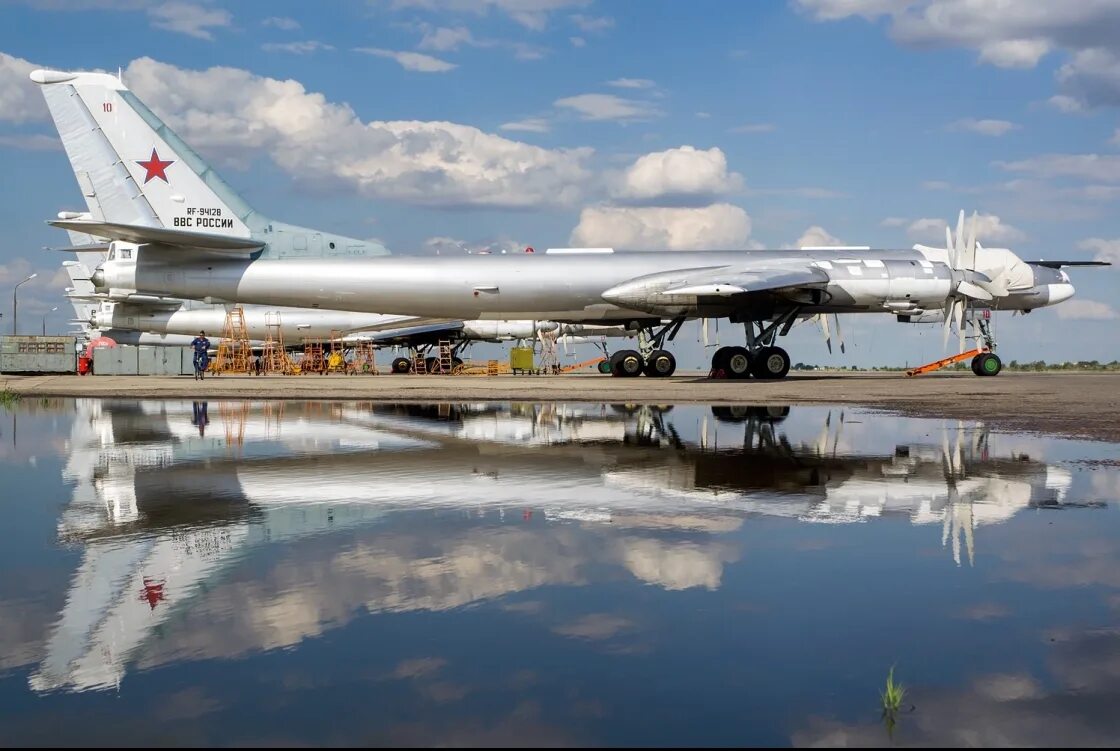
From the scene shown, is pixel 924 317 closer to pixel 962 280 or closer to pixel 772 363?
pixel 962 280

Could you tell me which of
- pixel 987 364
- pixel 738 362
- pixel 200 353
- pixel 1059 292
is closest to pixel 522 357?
pixel 200 353

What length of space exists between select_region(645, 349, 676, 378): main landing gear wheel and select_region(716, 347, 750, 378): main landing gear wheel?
3805 millimetres

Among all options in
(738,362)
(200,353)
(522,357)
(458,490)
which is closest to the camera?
(458,490)

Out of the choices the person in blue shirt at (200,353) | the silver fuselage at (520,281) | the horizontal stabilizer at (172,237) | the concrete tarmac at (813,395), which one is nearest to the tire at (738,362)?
the silver fuselage at (520,281)

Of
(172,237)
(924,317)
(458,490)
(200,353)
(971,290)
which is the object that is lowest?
(458,490)

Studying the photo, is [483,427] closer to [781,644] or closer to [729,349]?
[781,644]

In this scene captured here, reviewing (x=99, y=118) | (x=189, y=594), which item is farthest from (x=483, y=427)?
(x=99, y=118)

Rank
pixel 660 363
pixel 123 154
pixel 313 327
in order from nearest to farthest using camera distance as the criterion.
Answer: pixel 123 154, pixel 660 363, pixel 313 327

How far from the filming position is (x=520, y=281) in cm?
2788

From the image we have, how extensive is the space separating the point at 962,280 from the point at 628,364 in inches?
434

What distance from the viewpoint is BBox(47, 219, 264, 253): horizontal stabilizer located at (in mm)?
24688

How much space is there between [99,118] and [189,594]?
26.4 meters

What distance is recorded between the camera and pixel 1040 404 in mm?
17500

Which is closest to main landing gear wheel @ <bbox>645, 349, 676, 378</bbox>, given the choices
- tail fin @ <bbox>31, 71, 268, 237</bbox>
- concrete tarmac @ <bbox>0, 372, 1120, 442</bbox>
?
concrete tarmac @ <bbox>0, 372, 1120, 442</bbox>
